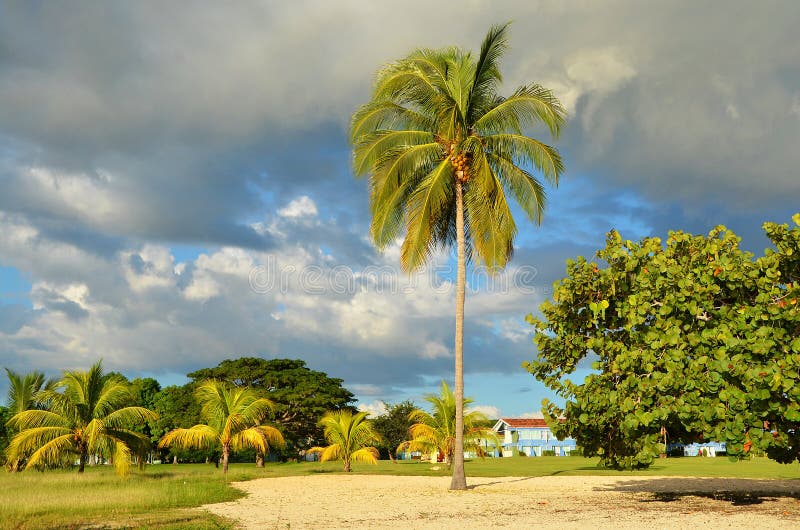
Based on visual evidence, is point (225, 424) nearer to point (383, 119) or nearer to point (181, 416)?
point (383, 119)

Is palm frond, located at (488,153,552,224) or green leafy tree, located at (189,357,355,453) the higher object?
palm frond, located at (488,153,552,224)

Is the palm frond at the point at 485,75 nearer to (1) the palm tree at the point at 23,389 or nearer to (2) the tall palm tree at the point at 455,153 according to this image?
(2) the tall palm tree at the point at 455,153

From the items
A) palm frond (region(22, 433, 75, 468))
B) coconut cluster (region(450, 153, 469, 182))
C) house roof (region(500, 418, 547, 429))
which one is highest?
coconut cluster (region(450, 153, 469, 182))

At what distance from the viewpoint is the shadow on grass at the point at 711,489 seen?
1713cm

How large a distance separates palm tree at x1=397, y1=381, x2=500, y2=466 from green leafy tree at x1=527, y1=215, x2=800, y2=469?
531 inches

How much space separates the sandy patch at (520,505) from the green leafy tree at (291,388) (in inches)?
836

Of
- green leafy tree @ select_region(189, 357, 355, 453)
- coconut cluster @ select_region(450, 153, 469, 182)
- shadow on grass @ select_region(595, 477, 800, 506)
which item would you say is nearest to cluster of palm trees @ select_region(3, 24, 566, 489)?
coconut cluster @ select_region(450, 153, 469, 182)

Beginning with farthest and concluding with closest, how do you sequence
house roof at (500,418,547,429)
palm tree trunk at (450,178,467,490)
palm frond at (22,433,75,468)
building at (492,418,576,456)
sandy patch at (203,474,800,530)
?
house roof at (500,418,547,429)
building at (492,418,576,456)
palm frond at (22,433,75,468)
palm tree trunk at (450,178,467,490)
sandy patch at (203,474,800,530)

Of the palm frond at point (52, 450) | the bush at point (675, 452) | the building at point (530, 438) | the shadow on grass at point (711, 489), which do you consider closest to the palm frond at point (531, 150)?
the shadow on grass at point (711, 489)

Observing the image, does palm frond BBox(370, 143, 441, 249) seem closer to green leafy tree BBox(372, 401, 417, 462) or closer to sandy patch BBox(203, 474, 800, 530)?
sandy patch BBox(203, 474, 800, 530)

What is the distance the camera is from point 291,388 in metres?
47.5

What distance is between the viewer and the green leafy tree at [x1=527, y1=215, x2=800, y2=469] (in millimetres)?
12742

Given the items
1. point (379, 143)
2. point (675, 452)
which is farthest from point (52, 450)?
point (675, 452)

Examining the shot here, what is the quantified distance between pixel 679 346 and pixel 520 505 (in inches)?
225
